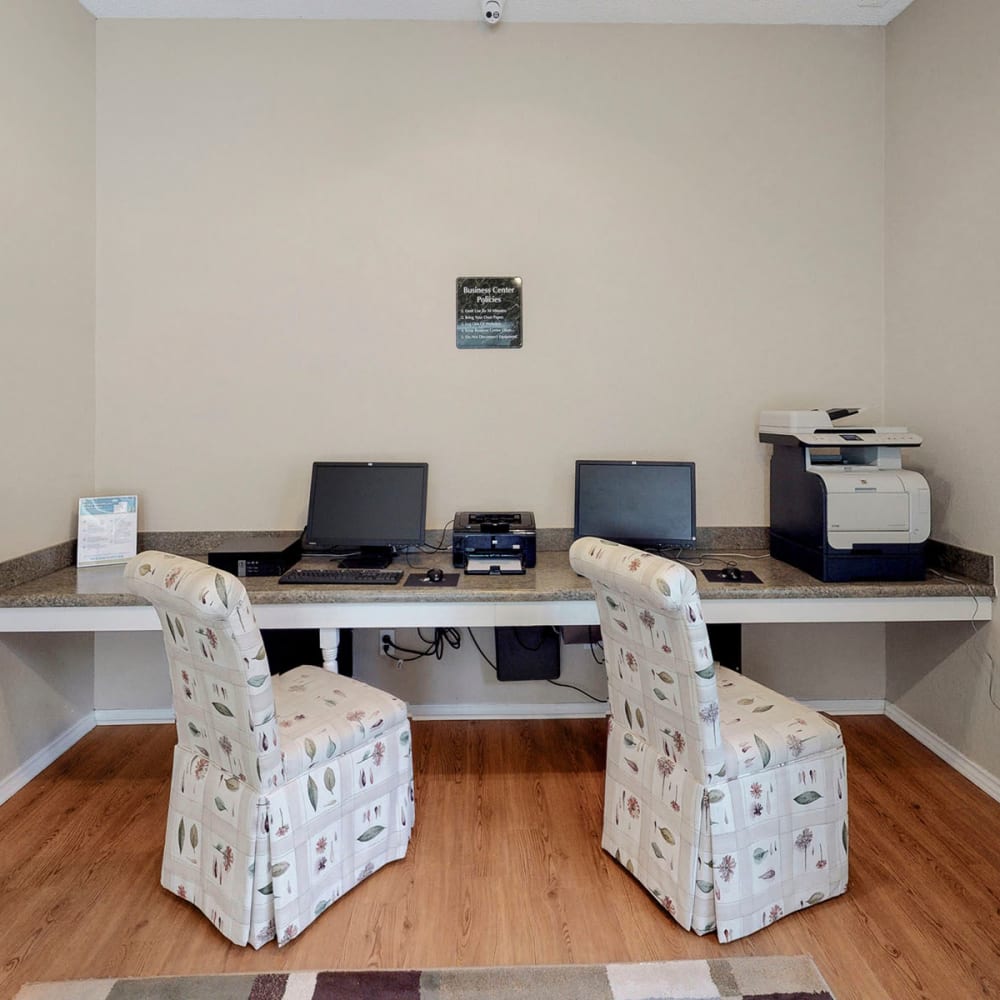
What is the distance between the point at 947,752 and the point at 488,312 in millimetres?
2509

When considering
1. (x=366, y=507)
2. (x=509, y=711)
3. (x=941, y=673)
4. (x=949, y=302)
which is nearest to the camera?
(x=949, y=302)

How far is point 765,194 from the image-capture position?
2.93 meters

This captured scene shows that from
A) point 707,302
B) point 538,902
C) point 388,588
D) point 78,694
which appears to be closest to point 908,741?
point 538,902

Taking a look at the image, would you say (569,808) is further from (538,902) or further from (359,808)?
(359,808)

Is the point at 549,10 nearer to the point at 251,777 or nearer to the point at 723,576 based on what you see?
the point at 723,576

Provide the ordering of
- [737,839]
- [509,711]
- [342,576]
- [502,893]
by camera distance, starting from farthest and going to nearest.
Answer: [509,711], [342,576], [502,893], [737,839]

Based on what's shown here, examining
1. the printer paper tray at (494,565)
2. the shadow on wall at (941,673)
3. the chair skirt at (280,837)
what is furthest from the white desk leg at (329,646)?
the shadow on wall at (941,673)

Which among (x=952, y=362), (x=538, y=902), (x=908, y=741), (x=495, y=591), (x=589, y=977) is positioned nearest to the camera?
(x=589, y=977)

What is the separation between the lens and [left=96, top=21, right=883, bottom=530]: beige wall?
2.87 m

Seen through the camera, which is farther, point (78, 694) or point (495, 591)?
point (78, 694)

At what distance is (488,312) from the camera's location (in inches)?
115

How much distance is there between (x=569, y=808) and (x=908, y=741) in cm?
148

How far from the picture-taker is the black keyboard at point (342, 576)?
2.42m

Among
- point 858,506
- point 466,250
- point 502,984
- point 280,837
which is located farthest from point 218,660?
point 858,506
